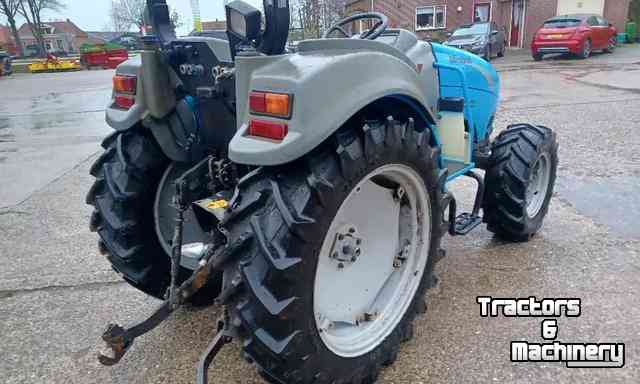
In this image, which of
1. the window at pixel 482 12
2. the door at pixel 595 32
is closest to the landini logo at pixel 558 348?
the door at pixel 595 32

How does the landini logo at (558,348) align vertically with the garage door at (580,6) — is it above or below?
below

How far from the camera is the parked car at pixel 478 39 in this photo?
57.4ft

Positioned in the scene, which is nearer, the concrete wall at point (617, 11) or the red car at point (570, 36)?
the red car at point (570, 36)

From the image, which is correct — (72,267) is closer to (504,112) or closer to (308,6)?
(504,112)

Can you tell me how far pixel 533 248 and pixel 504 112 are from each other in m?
5.76

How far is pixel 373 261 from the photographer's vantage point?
7.96 ft

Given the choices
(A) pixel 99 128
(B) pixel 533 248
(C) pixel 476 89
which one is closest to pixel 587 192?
(B) pixel 533 248

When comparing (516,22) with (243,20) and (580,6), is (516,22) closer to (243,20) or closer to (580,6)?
(580,6)

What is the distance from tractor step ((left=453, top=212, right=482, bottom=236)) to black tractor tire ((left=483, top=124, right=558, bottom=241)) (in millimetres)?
155

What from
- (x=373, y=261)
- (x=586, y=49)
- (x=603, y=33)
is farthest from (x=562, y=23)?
(x=373, y=261)

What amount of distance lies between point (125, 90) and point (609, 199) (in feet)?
13.5

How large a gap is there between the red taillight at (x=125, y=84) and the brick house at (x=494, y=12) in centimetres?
2460

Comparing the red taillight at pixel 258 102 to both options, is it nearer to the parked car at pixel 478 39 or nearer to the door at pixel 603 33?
the parked car at pixel 478 39

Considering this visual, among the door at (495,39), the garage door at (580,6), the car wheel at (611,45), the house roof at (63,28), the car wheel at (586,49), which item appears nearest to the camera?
the car wheel at (586,49)
